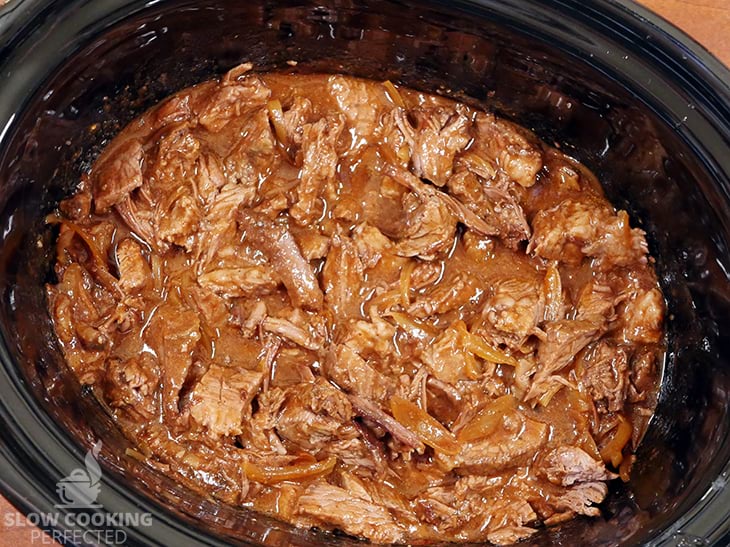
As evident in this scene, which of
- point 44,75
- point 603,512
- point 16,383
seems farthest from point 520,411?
point 44,75

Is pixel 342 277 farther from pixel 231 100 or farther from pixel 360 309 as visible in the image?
pixel 231 100

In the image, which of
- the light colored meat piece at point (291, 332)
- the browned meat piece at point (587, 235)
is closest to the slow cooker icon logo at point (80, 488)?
the light colored meat piece at point (291, 332)

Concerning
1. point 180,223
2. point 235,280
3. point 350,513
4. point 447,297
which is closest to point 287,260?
point 235,280

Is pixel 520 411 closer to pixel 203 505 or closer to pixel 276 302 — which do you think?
pixel 276 302

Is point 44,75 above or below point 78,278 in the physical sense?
above

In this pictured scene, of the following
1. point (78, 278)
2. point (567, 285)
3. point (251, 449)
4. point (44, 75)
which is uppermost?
point (44, 75)
